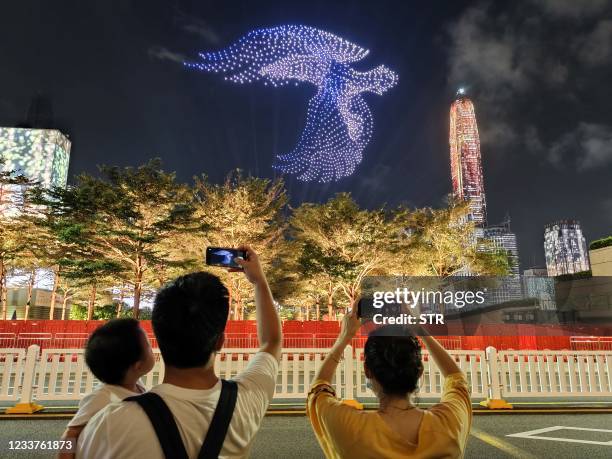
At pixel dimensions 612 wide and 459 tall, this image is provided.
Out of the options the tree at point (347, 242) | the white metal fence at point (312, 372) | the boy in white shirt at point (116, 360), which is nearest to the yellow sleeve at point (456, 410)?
the boy in white shirt at point (116, 360)

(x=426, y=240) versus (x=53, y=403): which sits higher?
(x=426, y=240)

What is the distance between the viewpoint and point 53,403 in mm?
8070

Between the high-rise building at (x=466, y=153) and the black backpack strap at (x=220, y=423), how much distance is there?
155 metres

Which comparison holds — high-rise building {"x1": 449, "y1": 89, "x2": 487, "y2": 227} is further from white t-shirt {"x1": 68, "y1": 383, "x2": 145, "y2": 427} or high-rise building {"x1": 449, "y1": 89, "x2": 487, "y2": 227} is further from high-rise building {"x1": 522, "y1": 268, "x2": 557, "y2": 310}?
white t-shirt {"x1": 68, "y1": 383, "x2": 145, "y2": 427}

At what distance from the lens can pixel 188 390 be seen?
1.38 m

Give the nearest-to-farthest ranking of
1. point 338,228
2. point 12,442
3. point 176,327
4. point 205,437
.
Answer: point 205,437
point 176,327
point 12,442
point 338,228

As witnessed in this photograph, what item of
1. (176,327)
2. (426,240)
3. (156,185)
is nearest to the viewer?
(176,327)

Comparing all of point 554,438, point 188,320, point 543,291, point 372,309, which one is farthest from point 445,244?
point 188,320

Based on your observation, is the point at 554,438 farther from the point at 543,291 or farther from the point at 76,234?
the point at 543,291

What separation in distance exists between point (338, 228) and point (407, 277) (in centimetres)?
688

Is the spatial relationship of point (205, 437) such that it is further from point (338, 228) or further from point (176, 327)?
point (338, 228)

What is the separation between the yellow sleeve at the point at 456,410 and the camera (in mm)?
1674

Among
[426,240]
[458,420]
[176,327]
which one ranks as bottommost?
[458,420]

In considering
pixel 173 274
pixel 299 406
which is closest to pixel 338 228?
pixel 173 274
